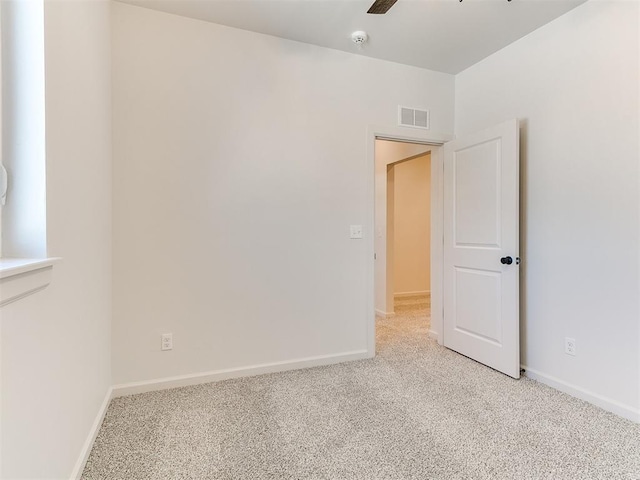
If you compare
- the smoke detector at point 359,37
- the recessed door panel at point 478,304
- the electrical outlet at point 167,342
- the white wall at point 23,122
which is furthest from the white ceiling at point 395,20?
the electrical outlet at point 167,342

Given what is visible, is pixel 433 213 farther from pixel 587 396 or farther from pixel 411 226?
pixel 411 226

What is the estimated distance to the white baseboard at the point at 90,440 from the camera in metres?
1.43

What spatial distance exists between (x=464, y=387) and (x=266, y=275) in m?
1.64

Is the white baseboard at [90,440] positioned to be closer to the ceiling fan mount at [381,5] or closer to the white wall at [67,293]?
the white wall at [67,293]

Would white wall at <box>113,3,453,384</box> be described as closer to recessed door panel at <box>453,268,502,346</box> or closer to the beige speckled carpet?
the beige speckled carpet

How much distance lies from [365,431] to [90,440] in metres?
1.39

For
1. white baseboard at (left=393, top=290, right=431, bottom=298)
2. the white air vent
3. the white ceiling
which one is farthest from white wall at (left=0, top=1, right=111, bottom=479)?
white baseboard at (left=393, top=290, right=431, bottom=298)

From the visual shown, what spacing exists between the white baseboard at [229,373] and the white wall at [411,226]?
2.82 meters

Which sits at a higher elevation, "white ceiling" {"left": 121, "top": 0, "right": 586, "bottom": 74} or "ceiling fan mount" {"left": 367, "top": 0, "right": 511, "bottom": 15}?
"white ceiling" {"left": 121, "top": 0, "right": 586, "bottom": 74}

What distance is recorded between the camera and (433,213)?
3.33 m

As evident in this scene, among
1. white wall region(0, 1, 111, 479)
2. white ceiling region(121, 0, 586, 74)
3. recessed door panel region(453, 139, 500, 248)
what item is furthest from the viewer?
recessed door panel region(453, 139, 500, 248)

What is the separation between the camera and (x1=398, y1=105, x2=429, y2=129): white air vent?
9.78ft

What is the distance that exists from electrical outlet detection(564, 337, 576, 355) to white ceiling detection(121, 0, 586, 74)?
2246mm

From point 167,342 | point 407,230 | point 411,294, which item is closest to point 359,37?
point 167,342
